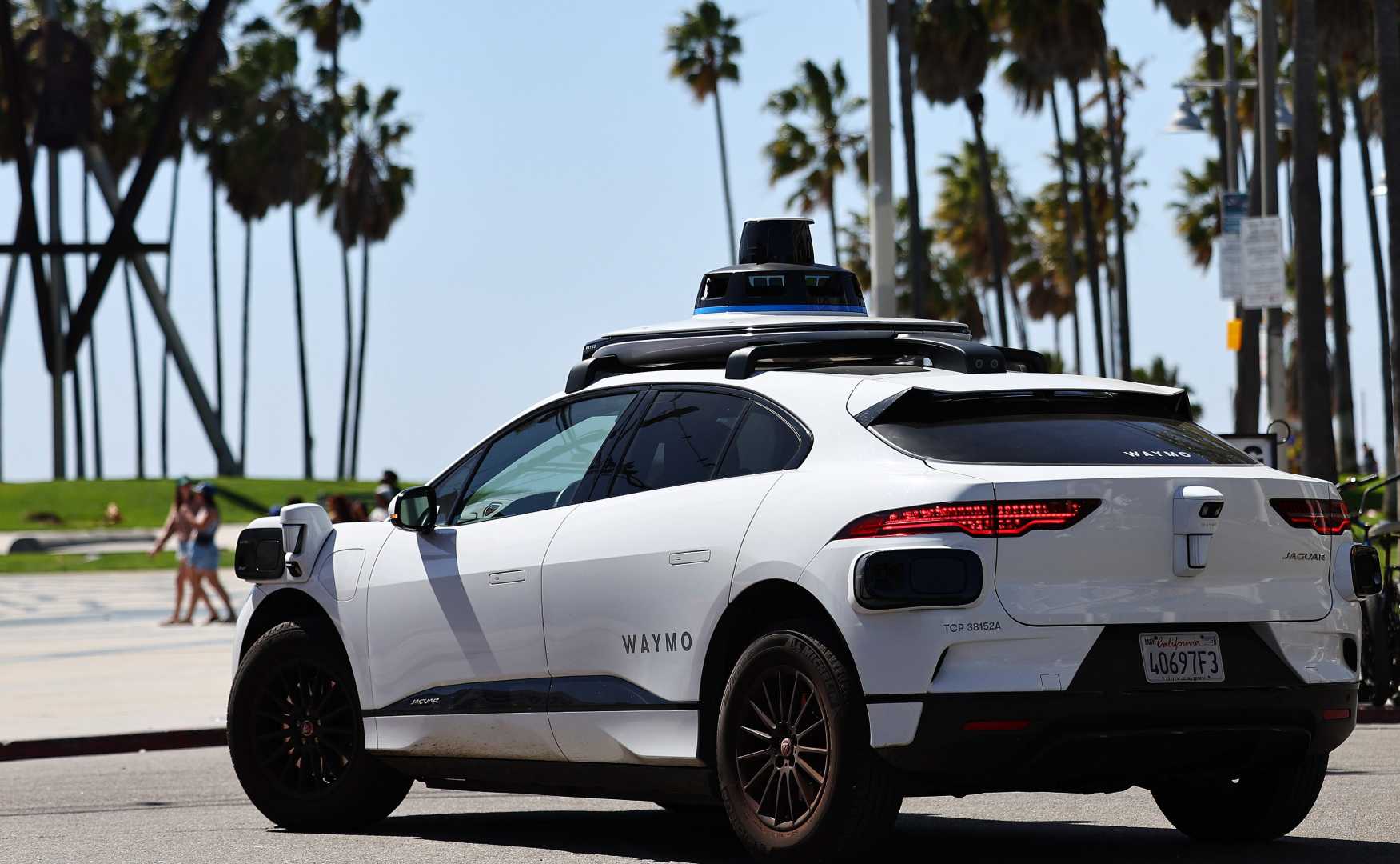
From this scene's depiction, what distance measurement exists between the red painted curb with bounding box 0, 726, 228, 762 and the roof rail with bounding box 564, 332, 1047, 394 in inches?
207

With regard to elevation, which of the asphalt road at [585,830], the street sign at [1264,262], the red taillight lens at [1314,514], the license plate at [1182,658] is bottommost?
the asphalt road at [585,830]

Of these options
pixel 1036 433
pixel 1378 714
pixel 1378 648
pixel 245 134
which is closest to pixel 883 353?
pixel 1036 433

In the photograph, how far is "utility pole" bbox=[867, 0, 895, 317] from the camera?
16.7m

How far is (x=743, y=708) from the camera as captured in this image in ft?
22.1

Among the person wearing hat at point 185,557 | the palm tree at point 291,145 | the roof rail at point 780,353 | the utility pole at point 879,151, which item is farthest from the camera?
the palm tree at point 291,145

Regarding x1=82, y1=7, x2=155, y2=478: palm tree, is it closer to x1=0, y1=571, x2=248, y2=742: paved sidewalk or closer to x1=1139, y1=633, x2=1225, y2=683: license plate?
x1=0, y1=571, x2=248, y2=742: paved sidewalk

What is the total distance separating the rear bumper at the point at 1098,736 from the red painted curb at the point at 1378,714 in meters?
6.12

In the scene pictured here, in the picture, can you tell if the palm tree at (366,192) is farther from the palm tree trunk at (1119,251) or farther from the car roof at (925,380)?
the car roof at (925,380)

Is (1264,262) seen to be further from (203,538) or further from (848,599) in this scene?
(848,599)

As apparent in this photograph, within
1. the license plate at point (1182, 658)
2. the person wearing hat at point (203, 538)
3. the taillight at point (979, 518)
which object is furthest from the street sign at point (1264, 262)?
the taillight at point (979, 518)

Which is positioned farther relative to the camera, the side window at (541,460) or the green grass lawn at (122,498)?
the green grass lawn at (122,498)

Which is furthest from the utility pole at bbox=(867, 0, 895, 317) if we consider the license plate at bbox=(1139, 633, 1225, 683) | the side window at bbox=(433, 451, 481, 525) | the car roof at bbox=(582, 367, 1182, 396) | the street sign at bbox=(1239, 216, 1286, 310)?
the license plate at bbox=(1139, 633, 1225, 683)

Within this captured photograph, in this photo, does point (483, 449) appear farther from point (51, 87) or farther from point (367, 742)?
point (51, 87)

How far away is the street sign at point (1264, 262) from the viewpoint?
61.8 ft
